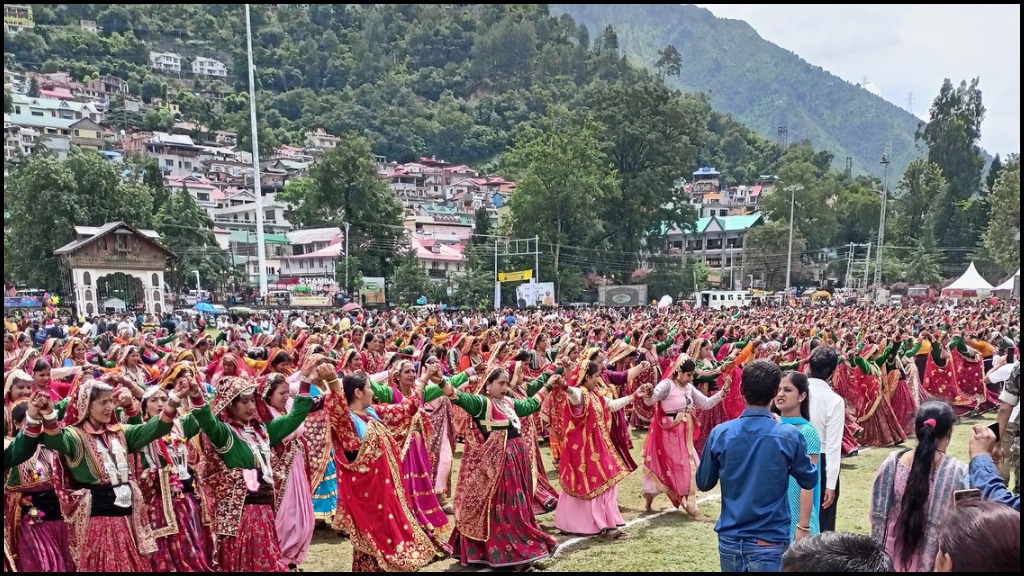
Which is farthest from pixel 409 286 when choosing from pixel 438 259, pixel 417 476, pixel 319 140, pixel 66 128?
pixel 319 140

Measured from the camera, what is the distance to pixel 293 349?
11008mm

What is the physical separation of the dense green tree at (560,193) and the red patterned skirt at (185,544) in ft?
138

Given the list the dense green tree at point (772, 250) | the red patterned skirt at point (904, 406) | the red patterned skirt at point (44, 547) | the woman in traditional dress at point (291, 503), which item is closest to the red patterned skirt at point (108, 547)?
the red patterned skirt at point (44, 547)

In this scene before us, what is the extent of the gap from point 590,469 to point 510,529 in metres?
1.14

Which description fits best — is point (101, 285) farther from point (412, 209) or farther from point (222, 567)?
point (412, 209)

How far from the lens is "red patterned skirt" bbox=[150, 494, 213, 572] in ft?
15.2

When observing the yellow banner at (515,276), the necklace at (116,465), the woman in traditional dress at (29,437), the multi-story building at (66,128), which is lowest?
the yellow banner at (515,276)

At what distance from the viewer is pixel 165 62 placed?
118 m

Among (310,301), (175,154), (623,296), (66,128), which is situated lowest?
(623,296)

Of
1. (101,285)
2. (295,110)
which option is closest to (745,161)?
(295,110)

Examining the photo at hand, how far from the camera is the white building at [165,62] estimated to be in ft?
383

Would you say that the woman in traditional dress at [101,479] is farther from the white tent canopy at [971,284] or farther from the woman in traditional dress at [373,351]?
the white tent canopy at [971,284]

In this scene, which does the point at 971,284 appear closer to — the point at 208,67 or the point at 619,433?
the point at 619,433

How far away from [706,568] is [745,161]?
10864 cm
